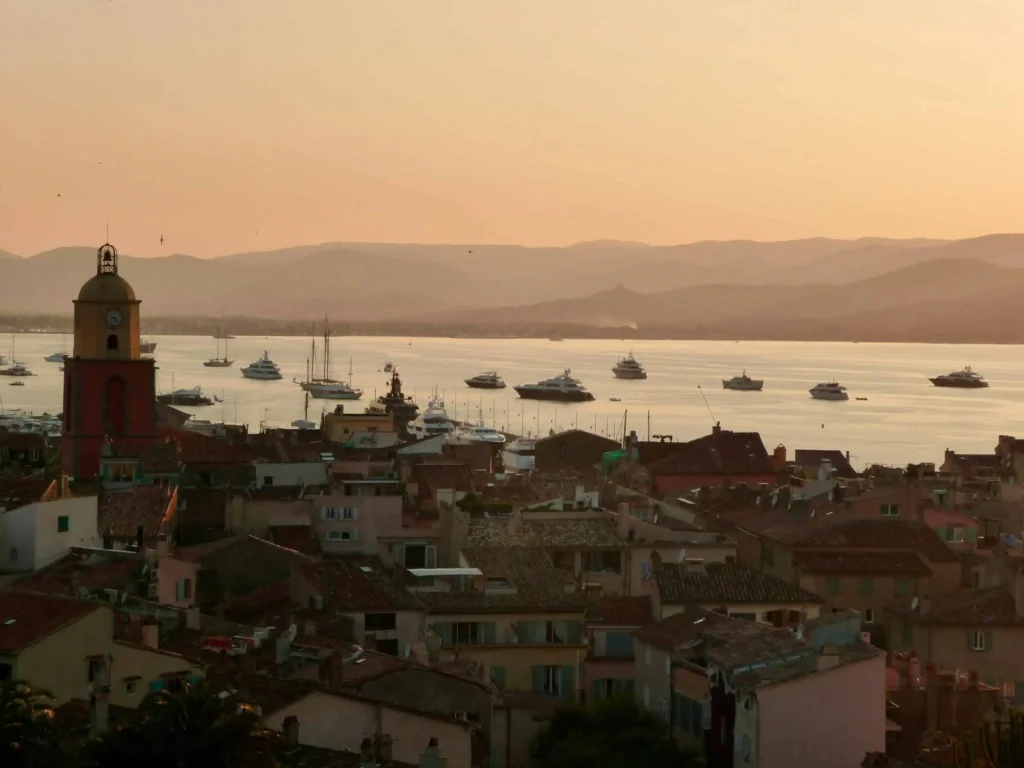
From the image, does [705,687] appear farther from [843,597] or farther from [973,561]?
Answer: [973,561]

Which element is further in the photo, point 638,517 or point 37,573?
point 638,517

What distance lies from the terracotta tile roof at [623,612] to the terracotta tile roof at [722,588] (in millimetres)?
267

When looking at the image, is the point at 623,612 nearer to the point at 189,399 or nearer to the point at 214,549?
the point at 214,549

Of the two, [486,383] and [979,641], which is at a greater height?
[979,641]

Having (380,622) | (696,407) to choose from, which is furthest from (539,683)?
(696,407)

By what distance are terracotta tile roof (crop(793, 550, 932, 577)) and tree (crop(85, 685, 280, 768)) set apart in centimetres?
1620

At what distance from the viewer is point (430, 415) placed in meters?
97.9

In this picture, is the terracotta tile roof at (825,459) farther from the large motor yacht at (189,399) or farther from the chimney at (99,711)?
the large motor yacht at (189,399)

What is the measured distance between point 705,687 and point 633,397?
134m

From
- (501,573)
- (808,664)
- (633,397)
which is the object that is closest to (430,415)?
(633,397)

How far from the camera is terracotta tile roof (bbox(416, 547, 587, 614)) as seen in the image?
21.6m

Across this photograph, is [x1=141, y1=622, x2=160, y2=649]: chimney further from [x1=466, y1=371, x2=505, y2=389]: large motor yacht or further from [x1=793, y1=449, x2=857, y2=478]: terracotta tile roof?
[x1=466, y1=371, x2=505, y2=389]: large motor yacht

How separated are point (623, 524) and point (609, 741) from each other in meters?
11.5

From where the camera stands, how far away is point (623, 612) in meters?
22.2
